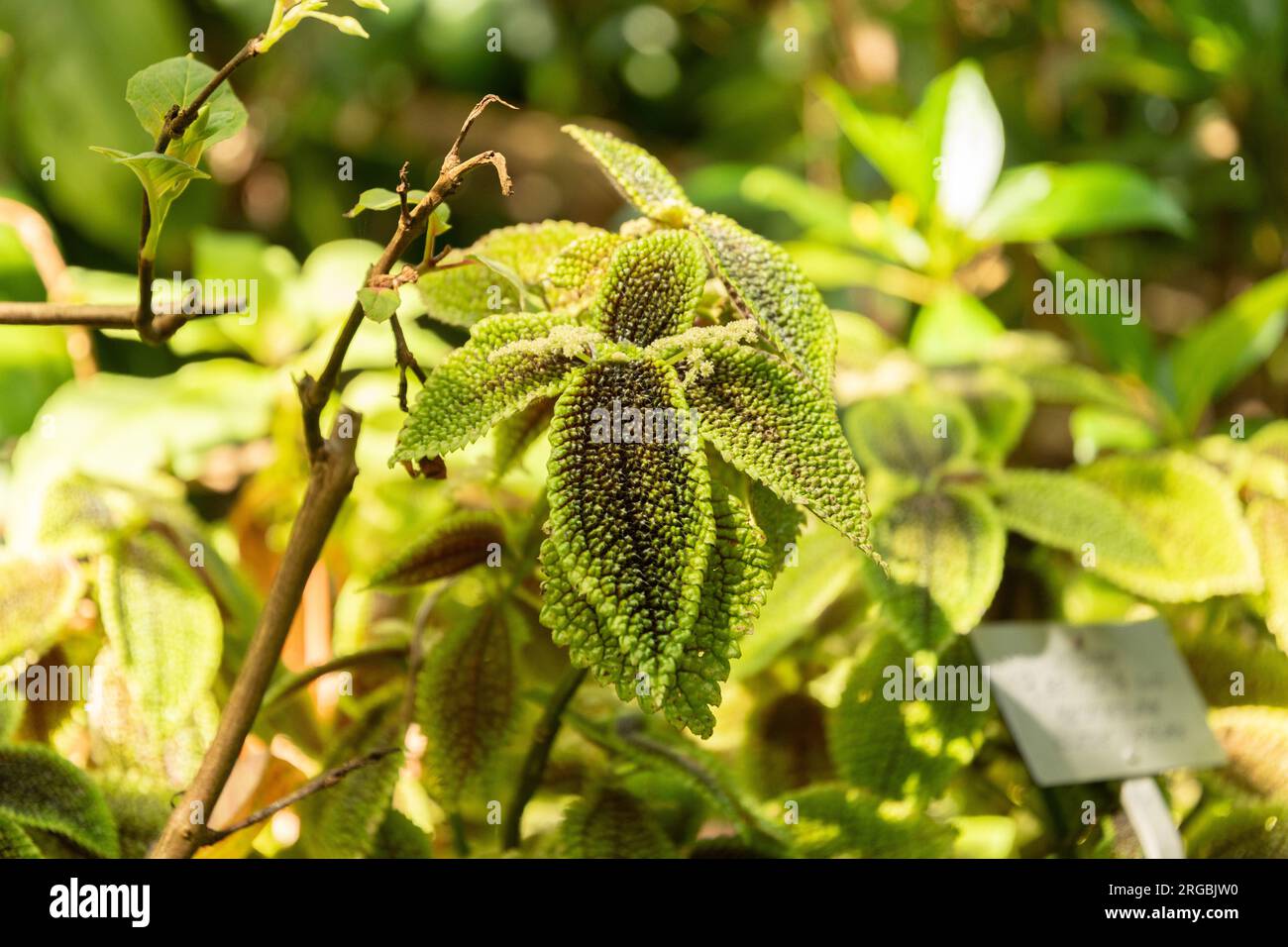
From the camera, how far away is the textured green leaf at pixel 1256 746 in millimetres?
600

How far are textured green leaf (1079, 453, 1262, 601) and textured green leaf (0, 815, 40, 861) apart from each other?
21.3 inches

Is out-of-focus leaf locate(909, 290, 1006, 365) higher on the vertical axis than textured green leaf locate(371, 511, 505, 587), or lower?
higher

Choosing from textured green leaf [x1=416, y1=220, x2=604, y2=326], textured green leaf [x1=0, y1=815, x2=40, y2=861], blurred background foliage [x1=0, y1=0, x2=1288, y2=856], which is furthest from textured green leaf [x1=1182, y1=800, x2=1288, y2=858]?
textured green leaf [x1=0, y1=815, x2=40, y2=861]

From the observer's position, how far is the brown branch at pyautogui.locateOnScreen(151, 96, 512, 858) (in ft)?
1.42

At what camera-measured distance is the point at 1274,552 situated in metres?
0.63

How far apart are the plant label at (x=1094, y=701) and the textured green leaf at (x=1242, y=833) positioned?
3 centimetres

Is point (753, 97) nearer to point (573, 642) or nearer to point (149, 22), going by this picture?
point (149, 22)

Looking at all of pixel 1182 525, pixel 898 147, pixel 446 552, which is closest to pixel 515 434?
pixel 446 552

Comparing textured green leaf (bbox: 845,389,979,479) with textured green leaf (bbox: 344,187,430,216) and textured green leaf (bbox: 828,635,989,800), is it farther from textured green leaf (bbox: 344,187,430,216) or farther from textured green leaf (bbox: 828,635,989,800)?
textured green leaf (bbox: 344,187,430,216)

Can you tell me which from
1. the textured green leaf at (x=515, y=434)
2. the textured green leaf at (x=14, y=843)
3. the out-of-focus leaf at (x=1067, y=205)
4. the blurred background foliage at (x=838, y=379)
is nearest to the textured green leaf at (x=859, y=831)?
the blurred background foliage at (x=838, y=379)

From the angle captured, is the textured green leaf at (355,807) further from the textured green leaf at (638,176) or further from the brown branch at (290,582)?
the textured green leaf at (638,176)

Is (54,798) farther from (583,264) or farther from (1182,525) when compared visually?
(1182,525)

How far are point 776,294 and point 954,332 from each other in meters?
0.44
